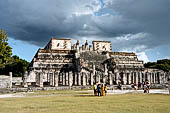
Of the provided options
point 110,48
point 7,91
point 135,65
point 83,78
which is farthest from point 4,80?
point 110,48

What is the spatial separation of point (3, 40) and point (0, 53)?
9.61 feet

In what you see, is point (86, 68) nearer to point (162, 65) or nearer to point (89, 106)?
point (89, 106)

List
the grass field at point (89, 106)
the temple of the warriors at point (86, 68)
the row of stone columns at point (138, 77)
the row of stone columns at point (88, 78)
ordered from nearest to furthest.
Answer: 1. the grass field at point (89, 106)
2. the row of stone columns at point (88, 78)
3. the temple of the warriors at point (86, 68)
4. the row of stone columns at point (138, 77)

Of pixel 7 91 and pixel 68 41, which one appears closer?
pixel 7 91

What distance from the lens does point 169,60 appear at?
243 feet

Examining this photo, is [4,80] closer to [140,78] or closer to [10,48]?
[10,48]

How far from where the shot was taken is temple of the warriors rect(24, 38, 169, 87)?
109 feet

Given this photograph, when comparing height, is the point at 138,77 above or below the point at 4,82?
above

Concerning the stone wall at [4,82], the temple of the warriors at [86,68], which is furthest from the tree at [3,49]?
the stone wall at [4,82]

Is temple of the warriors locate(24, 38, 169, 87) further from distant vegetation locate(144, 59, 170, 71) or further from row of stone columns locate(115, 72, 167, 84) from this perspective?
distant vegetation locate(144, 59, 170, 71)

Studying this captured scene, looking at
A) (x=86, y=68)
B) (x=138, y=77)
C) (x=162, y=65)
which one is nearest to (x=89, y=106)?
(x=138, y=77)

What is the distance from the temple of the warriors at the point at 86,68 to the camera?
3319 cm

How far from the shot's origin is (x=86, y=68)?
3953 cm

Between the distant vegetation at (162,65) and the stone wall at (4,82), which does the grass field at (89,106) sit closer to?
the stone wall at (4,82)
